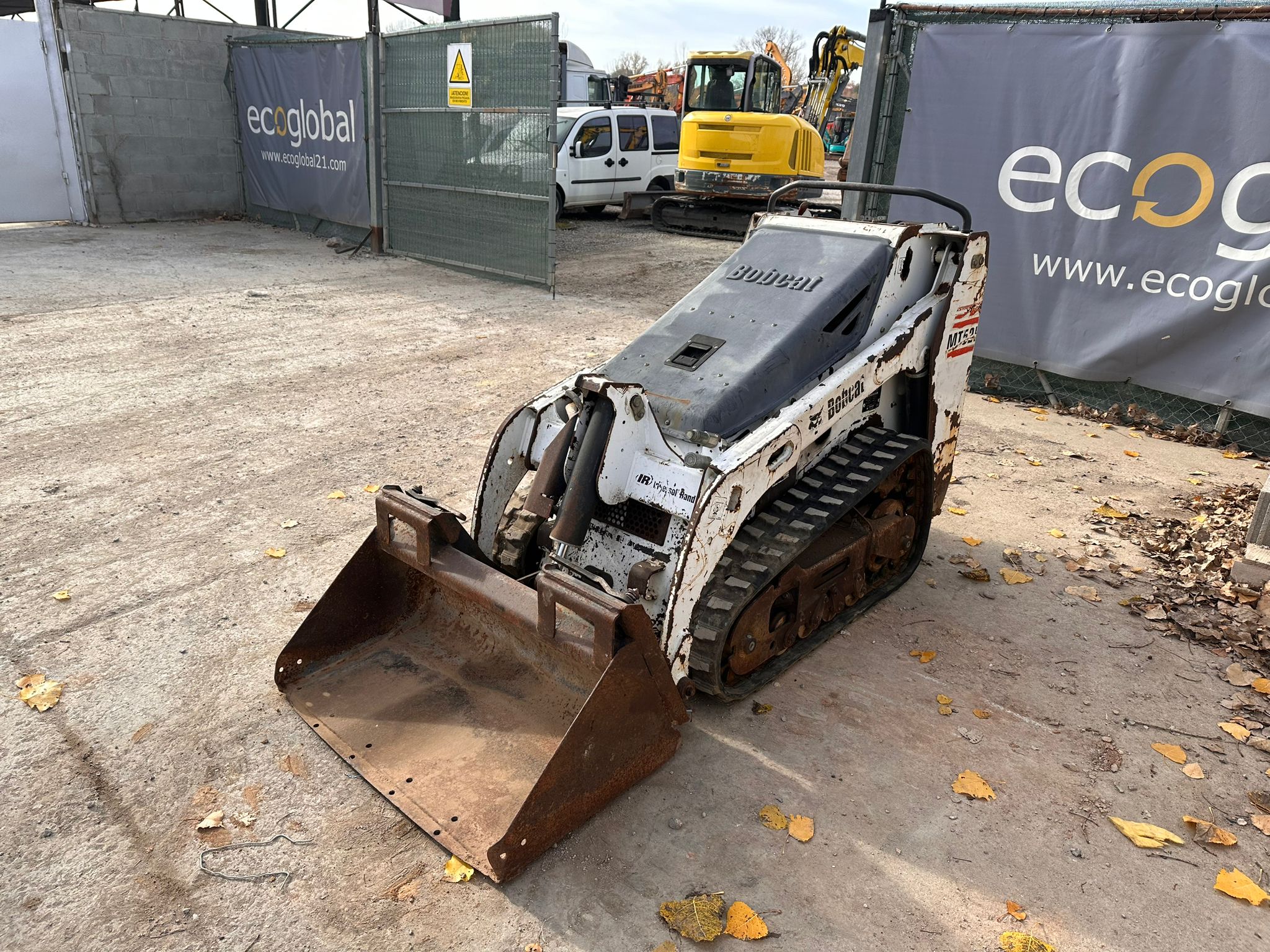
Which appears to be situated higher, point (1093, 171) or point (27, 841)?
point (1093, 171)

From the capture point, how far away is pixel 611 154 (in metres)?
16.3

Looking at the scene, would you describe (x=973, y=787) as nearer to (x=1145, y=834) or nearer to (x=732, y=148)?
(x=1145, y=834)

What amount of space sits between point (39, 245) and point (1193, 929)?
569 inches

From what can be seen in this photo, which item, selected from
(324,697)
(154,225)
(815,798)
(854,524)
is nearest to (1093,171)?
(854,524)

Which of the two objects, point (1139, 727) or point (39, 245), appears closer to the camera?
point (1139, 727)

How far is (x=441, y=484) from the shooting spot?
5242 mm

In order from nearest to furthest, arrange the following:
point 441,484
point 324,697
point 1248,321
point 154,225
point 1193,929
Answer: point 1193,929, point 324,697, point 441,484, point 1248,321, point 154,225

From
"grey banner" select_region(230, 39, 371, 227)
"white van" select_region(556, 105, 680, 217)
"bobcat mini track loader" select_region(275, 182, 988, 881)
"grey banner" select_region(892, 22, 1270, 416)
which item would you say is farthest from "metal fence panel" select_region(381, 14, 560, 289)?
"bobcat mini track loader" select_region(275, 182, 988, 881)

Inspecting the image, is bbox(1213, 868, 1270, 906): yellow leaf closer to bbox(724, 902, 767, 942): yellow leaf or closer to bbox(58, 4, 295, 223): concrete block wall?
bbox(724, 902, 767, 942): yellow leaf

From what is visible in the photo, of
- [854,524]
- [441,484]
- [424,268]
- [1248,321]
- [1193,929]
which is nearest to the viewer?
[1193,929]

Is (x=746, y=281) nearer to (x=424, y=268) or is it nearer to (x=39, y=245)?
(x=424, y=268)

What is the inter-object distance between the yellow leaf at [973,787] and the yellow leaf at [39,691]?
319cm

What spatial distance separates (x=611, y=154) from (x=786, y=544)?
1435 centimetres

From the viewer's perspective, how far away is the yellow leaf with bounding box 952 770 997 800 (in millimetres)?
3031
